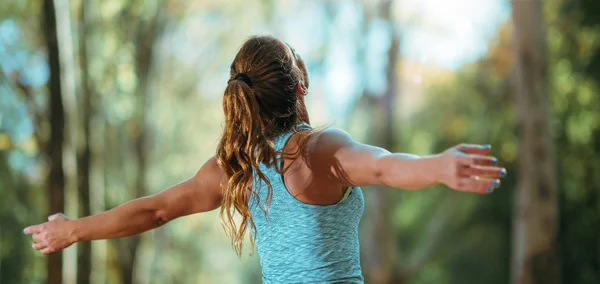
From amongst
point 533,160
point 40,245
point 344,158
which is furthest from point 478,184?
point 533,160

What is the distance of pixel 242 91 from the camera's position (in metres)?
3.16

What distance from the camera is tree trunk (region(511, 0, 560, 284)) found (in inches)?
471

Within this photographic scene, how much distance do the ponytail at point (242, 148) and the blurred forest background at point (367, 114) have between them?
7477 millimetres

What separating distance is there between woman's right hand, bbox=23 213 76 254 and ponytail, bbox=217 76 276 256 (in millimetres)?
818

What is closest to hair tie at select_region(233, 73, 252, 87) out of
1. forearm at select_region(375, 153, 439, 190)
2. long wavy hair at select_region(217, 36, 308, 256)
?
long wavy hair at select_region(217, 36, 308, 256)

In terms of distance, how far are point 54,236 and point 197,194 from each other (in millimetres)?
730

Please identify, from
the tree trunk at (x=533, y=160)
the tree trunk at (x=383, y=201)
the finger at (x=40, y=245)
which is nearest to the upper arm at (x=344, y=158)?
the finger at (x=40, y=245)

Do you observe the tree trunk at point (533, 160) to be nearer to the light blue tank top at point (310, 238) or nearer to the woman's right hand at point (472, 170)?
the light blue tank top at point (310, 238)

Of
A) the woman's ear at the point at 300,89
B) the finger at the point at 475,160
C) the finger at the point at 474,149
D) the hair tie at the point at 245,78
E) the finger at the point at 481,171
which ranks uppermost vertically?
the hair tie at the point at 245,78

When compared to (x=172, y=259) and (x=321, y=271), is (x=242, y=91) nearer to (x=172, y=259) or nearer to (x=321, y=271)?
(x=321, y=271)

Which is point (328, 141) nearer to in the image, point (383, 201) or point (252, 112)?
point (252, 112)

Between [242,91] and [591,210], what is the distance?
1945cm

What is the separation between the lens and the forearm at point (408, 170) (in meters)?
2.62

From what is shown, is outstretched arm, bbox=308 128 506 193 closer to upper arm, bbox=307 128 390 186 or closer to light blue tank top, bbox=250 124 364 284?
upper arm, bbox=307 128 390 186
